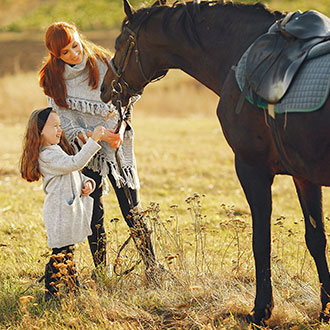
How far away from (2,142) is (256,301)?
914 centimetres

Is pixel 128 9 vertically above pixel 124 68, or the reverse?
pixel 128 9

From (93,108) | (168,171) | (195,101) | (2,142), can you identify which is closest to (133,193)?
(93,108)

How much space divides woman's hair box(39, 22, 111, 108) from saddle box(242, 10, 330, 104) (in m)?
1.39

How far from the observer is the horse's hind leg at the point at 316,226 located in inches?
130

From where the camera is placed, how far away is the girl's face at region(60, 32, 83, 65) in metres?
3.79

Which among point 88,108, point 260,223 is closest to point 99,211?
point 88,108

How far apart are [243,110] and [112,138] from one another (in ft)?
3.78

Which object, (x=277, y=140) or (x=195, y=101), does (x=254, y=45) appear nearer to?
(x=277, y=140)

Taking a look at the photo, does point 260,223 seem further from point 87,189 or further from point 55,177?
point 55,177

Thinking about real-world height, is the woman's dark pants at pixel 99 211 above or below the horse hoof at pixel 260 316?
above

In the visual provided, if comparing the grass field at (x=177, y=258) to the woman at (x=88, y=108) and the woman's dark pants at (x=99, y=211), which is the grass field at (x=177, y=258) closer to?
the woman's dark pants at (x=99, y=211)

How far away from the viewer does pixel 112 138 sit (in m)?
3.83

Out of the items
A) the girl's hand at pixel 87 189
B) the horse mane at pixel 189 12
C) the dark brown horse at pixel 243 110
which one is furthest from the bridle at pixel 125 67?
the girl's hand at pixel 87 189

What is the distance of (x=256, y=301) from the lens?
10.8 ft
